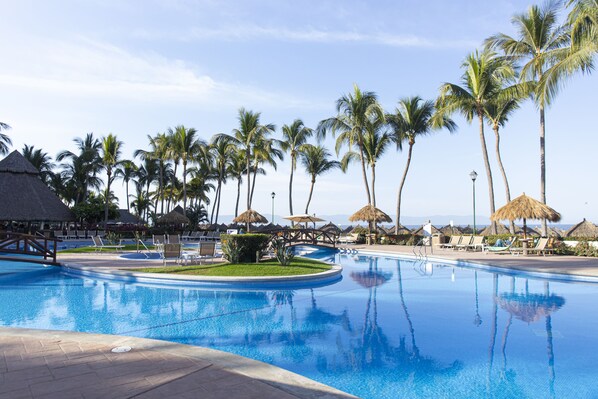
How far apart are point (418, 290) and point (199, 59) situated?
1157 centimetres

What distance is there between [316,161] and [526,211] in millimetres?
21882

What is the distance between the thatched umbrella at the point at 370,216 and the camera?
2569 centimetres

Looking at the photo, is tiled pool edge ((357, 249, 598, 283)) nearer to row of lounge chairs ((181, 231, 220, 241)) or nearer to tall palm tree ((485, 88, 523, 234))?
tall palm tree ((485, 88, 523, 234))

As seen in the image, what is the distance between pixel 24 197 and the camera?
27.4 meters

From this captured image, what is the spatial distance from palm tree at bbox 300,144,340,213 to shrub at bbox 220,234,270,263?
25.0 m

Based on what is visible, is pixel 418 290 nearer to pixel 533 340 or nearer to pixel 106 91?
pixel 533 340

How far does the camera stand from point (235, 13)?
12.2 m

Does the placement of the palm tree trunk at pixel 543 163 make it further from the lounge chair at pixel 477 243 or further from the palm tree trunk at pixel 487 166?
the palm tree trunk at pixel 487 166

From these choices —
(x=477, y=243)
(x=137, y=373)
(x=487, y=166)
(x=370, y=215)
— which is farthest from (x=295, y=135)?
(x=137, y=373)

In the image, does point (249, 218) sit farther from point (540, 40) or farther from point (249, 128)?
point (540, 40)

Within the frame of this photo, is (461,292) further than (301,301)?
Yes

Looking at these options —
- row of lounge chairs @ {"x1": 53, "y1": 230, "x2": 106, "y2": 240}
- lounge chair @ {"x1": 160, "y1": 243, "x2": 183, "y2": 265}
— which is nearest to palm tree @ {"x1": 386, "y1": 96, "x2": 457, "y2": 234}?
lounge chair @ {"x1": 160, "y1": 243, "x2": 183, "y2": 265}

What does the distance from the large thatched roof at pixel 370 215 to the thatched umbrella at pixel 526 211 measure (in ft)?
26.0

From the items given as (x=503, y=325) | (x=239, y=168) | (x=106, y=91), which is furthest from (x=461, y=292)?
(x=239, y=168)
